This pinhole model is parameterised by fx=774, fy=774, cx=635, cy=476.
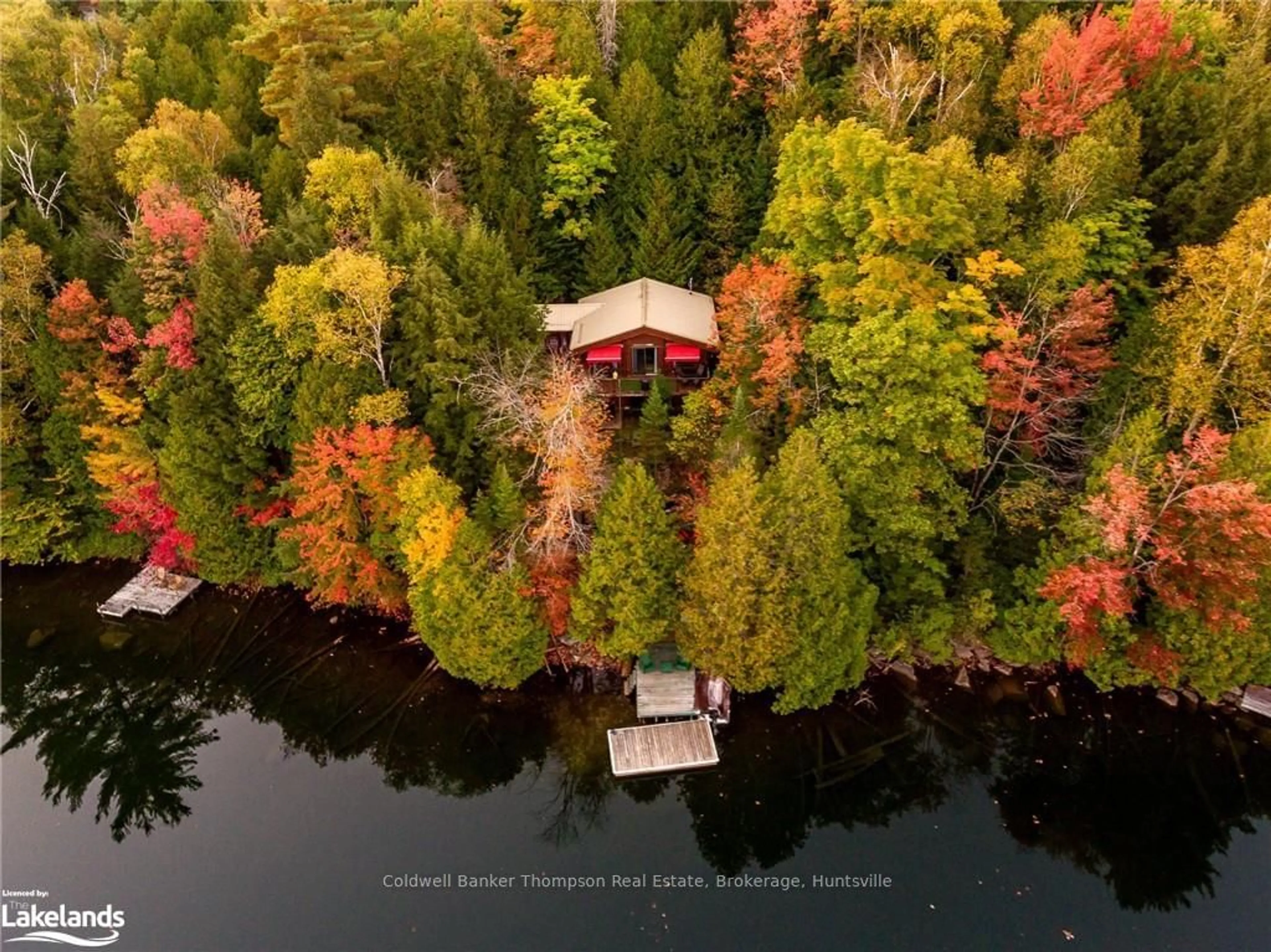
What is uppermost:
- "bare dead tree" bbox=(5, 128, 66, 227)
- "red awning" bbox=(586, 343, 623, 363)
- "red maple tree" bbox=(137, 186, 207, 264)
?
"bare dead tree" bbox=(5, 128, 66, 227)

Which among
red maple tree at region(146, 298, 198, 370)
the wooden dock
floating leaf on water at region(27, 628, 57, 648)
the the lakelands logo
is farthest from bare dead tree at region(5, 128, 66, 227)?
the the lakelands logo

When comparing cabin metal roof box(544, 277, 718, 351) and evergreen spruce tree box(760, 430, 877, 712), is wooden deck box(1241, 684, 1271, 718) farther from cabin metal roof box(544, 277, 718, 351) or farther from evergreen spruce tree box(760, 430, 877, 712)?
cabin metal roof box(544, 277, 718, 351)

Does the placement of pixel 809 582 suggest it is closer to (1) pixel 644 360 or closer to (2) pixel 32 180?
(1) pixel 644 360

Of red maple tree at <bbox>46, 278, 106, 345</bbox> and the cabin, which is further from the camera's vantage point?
the cabin

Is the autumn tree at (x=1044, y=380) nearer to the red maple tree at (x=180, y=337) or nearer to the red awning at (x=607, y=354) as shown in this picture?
the red awning at (x=607, y=354)

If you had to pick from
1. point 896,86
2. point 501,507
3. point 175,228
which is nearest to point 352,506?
point 501,507

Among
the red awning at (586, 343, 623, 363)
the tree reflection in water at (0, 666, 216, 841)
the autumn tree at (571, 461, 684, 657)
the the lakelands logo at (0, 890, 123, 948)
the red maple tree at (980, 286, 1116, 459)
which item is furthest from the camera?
the red awning at (586, 343, 623, 363)

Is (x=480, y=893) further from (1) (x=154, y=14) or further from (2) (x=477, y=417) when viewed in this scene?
(1) (x=154, y=14)

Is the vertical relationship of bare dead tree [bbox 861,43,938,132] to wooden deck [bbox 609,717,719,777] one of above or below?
above

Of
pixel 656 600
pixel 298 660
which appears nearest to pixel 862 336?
pixel 656 600
